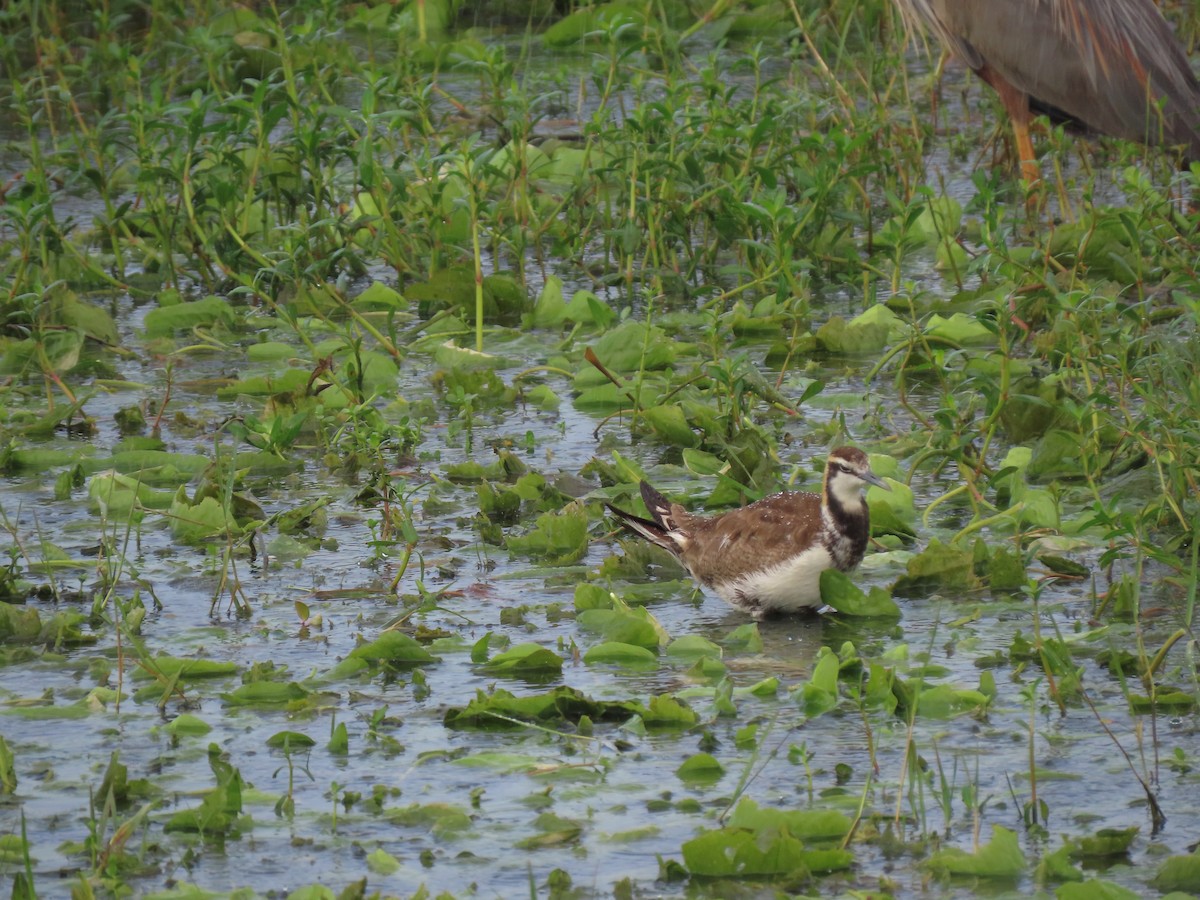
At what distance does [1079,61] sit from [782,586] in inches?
173

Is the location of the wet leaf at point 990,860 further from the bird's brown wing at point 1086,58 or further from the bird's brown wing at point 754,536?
the bird's brown wing at point 1086,58

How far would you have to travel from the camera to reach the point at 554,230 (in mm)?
8273

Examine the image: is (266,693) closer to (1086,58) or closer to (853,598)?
(853,598)

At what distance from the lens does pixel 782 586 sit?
508 centimetres

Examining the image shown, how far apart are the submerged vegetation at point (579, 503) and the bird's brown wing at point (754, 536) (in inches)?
6.2

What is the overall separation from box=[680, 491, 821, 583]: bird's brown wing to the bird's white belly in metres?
0.02

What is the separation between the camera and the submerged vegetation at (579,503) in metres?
3.89

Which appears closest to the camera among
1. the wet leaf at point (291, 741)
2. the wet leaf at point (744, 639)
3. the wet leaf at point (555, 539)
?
the wet leaf at point (291, 741)

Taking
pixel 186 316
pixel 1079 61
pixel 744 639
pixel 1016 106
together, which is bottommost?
pixel 744 639

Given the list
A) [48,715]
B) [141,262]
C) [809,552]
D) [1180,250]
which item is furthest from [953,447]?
[141,262]

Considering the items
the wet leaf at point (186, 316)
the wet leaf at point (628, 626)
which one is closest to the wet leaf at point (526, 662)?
the wet leaf at point (628, 626)

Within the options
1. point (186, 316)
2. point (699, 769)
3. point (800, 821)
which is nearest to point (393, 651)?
A: point (699, 769)

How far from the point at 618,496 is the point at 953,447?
1020mm

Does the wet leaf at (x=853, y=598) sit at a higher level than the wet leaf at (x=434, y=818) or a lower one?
higher
